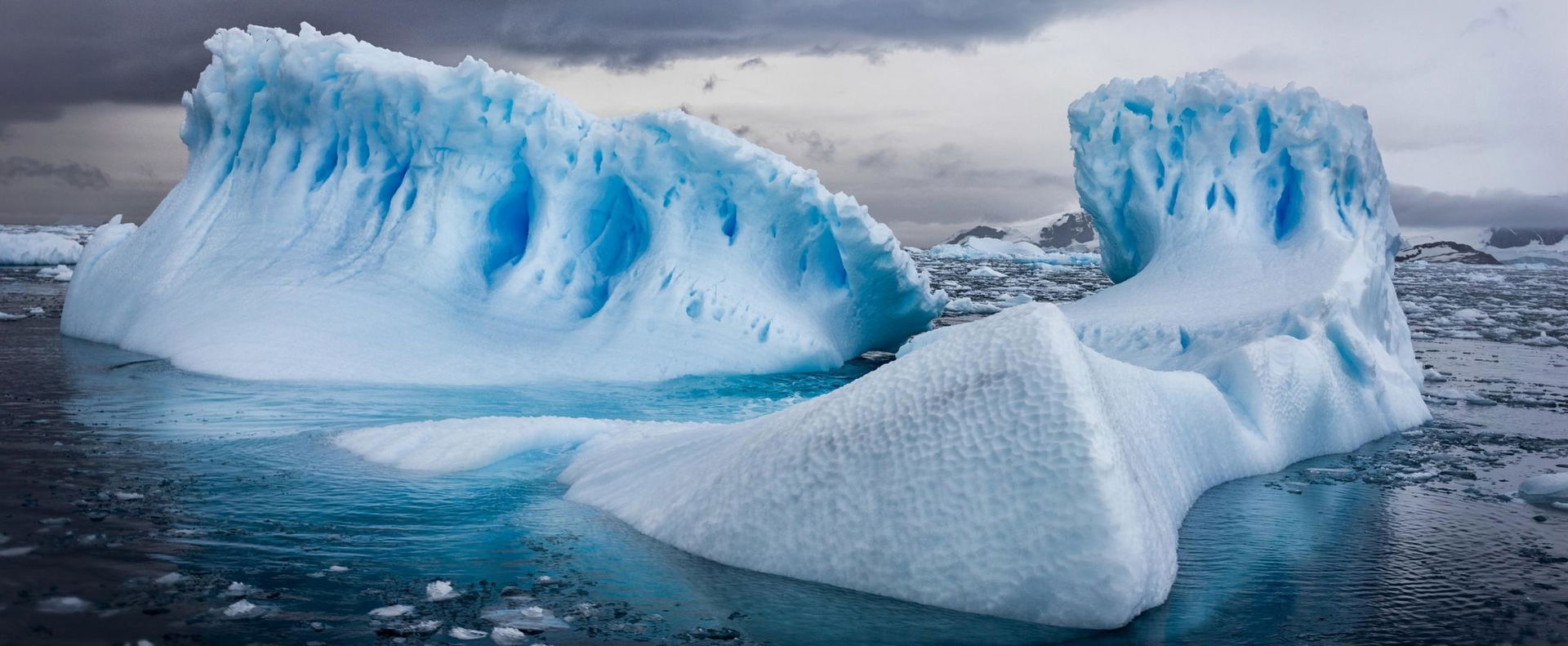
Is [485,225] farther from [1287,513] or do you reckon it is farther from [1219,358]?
[1287,513]

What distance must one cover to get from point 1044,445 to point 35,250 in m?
31.8

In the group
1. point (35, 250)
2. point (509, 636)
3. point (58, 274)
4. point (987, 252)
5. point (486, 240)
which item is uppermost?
point (987, 252)

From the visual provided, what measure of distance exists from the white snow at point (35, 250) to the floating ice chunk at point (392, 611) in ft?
97.2

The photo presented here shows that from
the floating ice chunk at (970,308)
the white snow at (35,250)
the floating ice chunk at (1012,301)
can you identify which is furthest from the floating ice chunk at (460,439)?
the white snow at (35,250)

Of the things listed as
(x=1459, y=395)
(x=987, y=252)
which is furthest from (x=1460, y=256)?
(x=1459, y=395)

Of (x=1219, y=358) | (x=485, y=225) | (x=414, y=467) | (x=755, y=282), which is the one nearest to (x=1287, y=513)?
(x=1219, y=358)

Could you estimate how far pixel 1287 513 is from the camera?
19.8ft

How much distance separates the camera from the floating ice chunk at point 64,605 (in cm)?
371

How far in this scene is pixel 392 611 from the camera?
3859mm

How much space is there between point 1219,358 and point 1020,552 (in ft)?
15.6

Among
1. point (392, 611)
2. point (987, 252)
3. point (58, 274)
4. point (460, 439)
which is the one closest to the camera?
point (392, 611)

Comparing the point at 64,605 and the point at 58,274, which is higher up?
the point at 58,274

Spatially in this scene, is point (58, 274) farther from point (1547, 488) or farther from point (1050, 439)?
point (1547, 488)

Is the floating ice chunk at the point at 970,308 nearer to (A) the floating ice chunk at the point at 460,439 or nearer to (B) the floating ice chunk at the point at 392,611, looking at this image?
(A) the floating ice chunk at the point at 460,439
